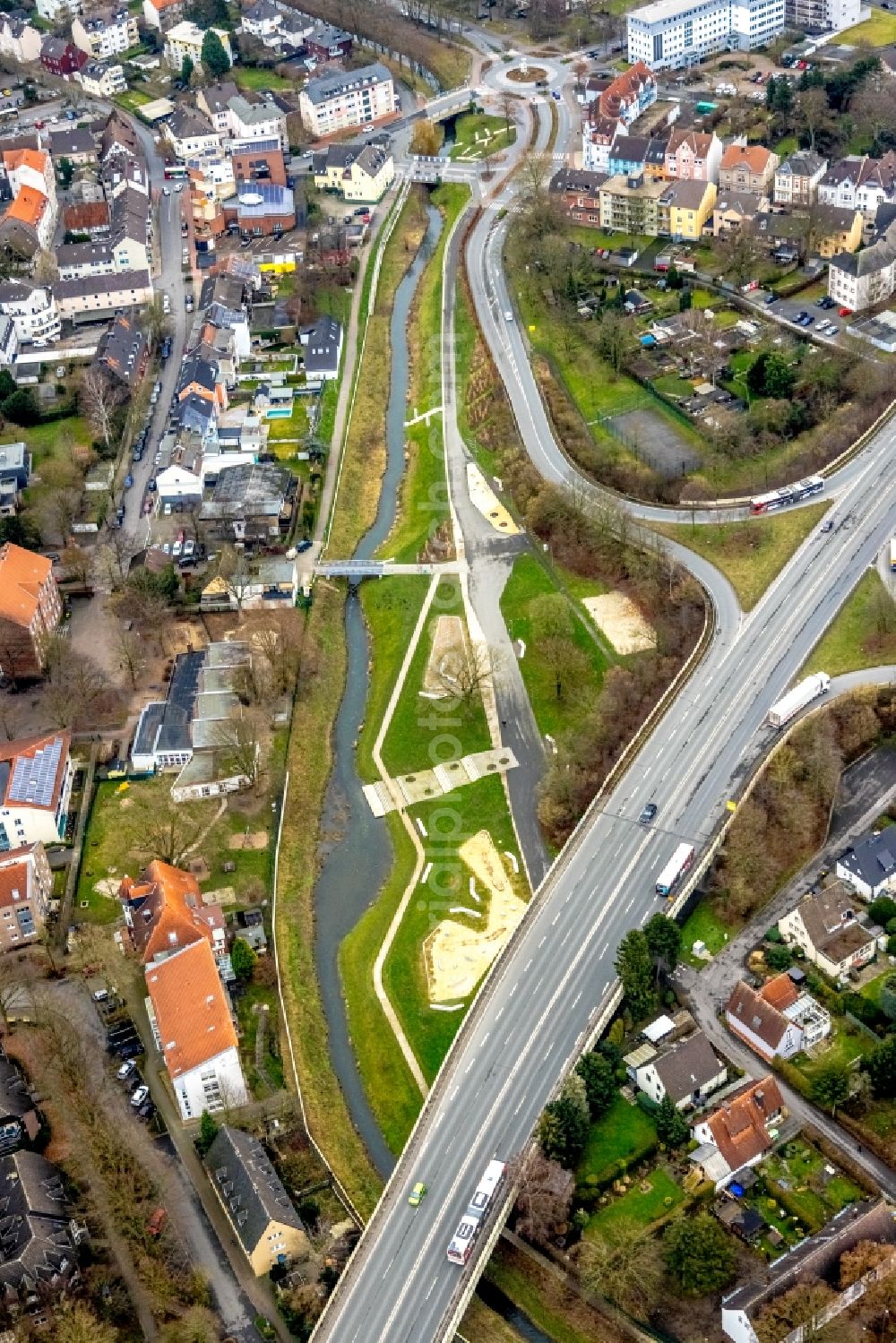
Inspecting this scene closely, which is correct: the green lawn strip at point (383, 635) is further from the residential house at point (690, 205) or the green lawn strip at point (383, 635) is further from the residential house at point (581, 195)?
the residential house at point (581, 195)

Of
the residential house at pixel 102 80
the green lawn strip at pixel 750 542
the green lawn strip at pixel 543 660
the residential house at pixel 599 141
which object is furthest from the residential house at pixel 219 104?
the green lawn strip at pixel 750 542

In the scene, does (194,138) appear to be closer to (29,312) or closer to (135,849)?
(29,312)

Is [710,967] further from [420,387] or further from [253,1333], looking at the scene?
[420,387]

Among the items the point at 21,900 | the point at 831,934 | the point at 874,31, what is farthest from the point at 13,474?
the point at 874,31

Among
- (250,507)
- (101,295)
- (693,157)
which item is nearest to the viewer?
(250,507)

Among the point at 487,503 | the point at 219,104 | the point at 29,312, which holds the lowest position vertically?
the point at 487,503

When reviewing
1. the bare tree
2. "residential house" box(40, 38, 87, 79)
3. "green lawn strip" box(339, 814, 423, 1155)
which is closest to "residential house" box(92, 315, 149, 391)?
the bare tree

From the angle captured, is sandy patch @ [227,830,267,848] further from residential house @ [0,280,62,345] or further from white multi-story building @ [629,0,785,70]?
white multi-story building @ [629,0,785,70]
